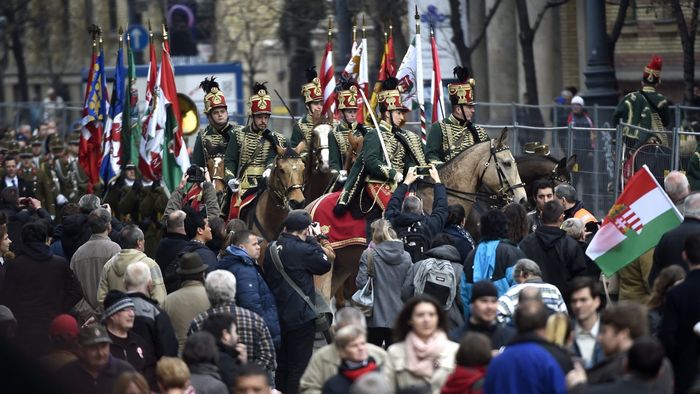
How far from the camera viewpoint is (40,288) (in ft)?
43.8

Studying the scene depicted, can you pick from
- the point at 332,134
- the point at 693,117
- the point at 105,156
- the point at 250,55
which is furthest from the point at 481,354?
the point at 250,55

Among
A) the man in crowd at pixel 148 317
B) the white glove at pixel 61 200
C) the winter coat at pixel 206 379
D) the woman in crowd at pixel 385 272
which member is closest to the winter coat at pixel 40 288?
the man in crowd at pixel 148 317

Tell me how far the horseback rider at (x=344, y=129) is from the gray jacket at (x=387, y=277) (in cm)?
462

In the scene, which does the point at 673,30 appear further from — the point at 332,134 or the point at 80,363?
the point at 80,363

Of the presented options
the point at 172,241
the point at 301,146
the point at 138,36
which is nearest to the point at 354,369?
the point at 172,241

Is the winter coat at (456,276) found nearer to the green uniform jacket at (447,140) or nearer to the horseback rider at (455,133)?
the horseback rider at (455,133)

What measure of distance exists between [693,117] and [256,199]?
351 inches

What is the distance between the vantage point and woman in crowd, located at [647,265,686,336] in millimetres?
10430

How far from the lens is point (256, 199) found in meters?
16.9

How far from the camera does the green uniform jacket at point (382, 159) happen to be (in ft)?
53.6

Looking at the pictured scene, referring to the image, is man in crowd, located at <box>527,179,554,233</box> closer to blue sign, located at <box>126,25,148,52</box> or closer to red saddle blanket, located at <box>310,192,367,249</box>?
red saddle blanket, located at <box>310,192,367,249</box>

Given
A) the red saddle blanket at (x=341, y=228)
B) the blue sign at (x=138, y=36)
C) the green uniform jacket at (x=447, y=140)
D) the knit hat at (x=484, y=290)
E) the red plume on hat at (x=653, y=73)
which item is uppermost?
the blue sign at (x=138, y=36)

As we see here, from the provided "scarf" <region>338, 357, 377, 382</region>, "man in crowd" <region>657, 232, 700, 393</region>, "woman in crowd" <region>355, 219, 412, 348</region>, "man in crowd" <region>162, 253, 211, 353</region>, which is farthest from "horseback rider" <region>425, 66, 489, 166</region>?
"scarf" <region>338, 357, 377, 382</region>

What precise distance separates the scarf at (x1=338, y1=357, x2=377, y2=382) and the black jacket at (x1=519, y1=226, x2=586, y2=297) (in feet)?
11.8
